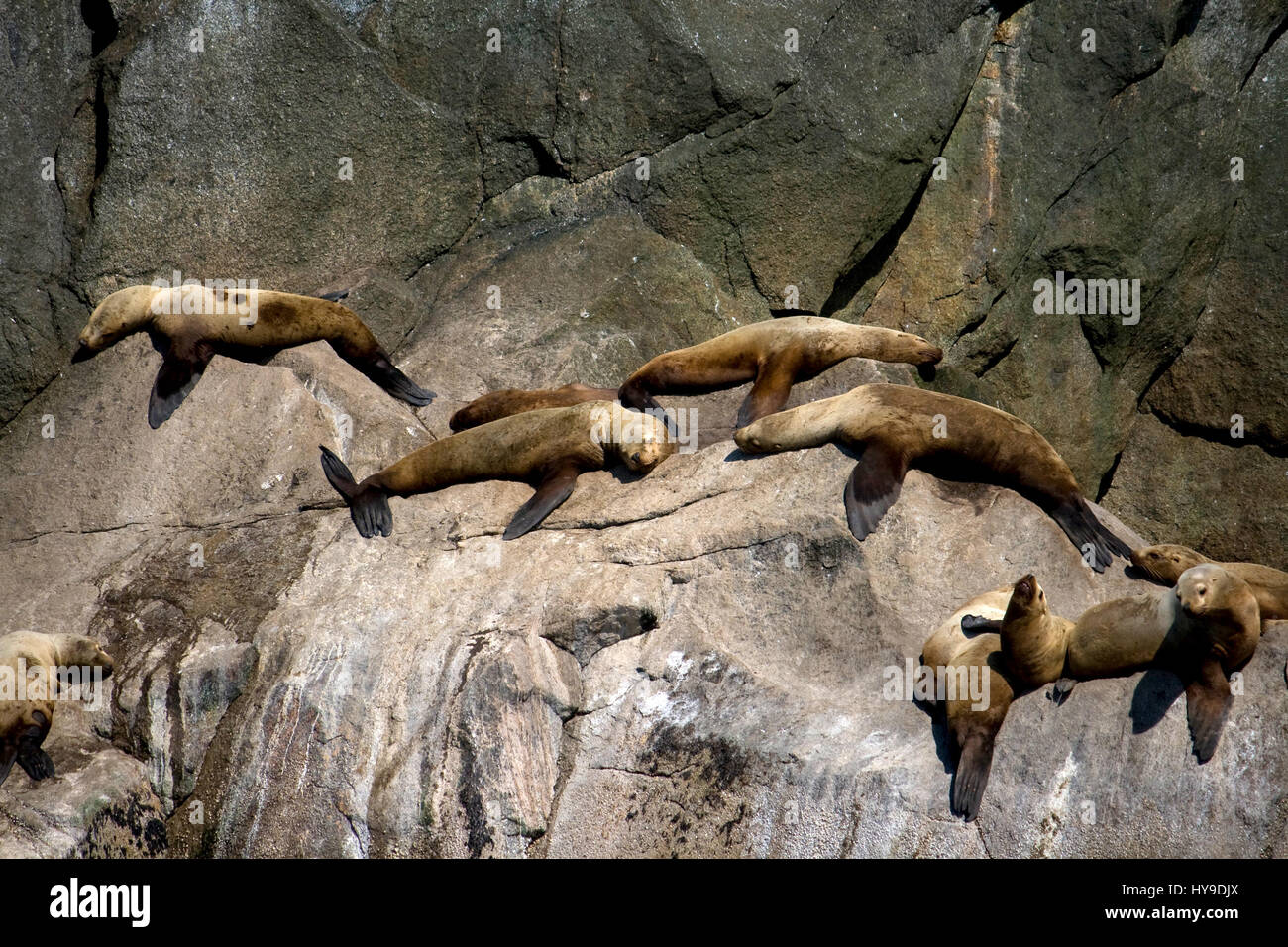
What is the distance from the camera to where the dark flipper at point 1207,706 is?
4.79 meters

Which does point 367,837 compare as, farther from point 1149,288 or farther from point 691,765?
point 1149,288

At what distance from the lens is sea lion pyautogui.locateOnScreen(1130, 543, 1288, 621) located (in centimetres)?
558

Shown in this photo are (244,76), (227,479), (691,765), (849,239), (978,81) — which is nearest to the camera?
(691,765)

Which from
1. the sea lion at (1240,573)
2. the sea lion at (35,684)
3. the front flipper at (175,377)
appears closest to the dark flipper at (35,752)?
the sea lion at (35,684)

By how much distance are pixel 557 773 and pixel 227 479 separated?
2.70m

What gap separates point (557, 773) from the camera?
553 cm

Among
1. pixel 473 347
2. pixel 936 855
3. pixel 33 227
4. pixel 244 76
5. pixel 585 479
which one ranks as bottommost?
pixel 936 855

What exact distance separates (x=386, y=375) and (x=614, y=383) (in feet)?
4.70

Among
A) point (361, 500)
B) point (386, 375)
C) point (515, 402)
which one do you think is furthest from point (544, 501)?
point (386, 375)

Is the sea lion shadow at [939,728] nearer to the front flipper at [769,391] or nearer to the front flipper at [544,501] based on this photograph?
the front flipper at [544,501]

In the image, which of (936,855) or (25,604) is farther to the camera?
(25,604)

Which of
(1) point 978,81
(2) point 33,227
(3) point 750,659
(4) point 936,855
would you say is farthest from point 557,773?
(1) point 978,81

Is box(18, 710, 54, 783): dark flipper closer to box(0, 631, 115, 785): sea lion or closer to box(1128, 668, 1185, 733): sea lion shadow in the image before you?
box(0, 631, 115, 785): sea lion

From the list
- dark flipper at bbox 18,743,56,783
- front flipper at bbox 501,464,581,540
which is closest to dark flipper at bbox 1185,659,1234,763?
front flipper at bbox 501,464,581,540
